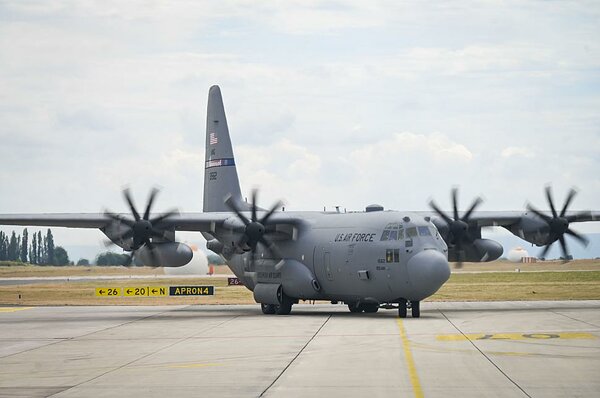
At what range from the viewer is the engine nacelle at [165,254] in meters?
37.5

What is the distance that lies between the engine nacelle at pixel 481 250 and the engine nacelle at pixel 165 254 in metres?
11.5

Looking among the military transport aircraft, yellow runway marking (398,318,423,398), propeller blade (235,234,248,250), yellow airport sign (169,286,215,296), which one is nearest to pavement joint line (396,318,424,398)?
yellow runway marking (398,318,423,398)

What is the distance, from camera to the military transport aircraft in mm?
34344

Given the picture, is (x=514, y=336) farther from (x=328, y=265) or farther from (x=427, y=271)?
(x=328, y=265)

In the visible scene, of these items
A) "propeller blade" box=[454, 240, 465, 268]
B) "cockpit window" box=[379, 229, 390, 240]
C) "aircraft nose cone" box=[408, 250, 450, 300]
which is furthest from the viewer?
"propeller blade" box=[454, 240, 465, 268]

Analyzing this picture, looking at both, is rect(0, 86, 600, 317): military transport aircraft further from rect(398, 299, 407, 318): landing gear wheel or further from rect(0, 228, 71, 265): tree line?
rect(0, 228, 71, 265): tree line

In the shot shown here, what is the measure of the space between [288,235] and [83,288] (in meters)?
35.3

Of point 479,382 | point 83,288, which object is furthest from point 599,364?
point 83,288

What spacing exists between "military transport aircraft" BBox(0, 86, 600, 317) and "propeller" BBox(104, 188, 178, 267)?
4 cm

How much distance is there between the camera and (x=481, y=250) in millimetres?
39938

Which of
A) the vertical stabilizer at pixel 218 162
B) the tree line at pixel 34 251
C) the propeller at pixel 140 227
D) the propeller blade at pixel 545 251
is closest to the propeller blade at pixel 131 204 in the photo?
the propeller at pixel 140 227

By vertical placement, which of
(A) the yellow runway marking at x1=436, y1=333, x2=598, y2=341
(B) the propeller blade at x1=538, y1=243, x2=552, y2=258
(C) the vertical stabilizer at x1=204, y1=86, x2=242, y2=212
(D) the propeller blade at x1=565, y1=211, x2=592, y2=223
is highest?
(C) the vertical stabilizer at x1=204, y1=86, x2=242, y2=212

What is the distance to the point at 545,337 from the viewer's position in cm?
2552

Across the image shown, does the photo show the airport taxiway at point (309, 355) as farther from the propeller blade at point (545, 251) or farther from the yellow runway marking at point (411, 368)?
the propeller blade at point (545, 251)
